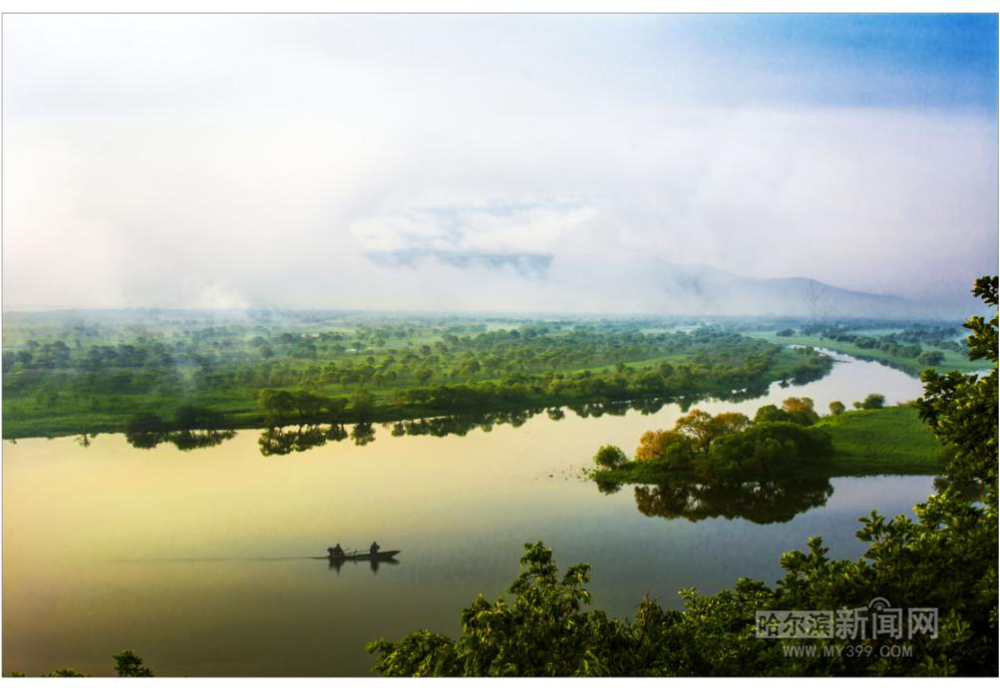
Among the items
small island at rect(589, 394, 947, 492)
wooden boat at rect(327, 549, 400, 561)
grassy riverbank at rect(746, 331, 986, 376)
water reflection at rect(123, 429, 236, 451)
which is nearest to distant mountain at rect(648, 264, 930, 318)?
grassy riverbank at rect(746, 331, 986, 376)

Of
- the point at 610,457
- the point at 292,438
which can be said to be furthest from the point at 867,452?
the point at 292,438

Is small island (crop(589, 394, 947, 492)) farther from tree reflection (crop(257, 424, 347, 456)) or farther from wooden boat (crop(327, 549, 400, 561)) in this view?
tree reflection (crop(257, 424, 347, 456))

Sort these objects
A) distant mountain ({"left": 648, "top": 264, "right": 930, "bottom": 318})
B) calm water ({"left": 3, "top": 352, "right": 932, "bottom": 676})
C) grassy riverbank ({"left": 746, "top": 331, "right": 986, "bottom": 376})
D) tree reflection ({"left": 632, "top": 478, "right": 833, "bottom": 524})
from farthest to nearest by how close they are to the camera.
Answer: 1. grassy riverbank ({"left": 746, "top": 331, "right": 986, "bottom": 376})
2. distant mountain ({"left": 648, "top": 264, "right": 930, "bottom": 318})
3. tree reflection ({"left": 632, "top": 478, "right": 833, "bottom": 524})
4. calm water ({"left": 3, "top": 352, "right": 932, "bottom": 676})

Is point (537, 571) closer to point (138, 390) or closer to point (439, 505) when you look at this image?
point (439, 505)

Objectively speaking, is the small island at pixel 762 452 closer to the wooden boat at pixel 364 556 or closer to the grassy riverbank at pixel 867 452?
the grassy riverbank at pixel 867 452

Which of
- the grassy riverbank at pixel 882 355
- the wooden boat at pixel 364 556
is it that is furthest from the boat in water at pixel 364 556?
the grassy riverbank at pixel 882 355

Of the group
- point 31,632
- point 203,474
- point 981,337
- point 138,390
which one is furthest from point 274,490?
point 981,337

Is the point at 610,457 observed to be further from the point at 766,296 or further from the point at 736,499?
the point at 766,296
